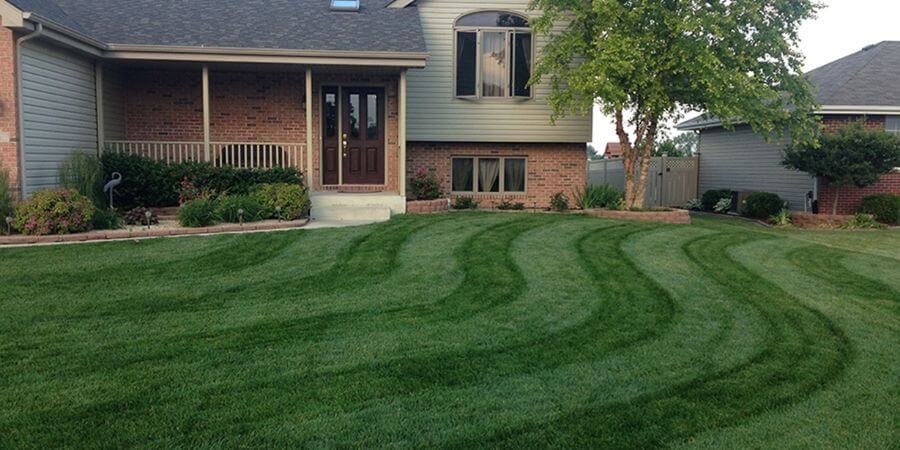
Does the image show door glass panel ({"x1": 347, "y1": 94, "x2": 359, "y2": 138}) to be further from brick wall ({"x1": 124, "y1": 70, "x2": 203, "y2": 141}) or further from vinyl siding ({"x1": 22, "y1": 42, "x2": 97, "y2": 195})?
vinyl siding ({"x1": 22, "y1": 42, "x2": 97, "y2": 195})

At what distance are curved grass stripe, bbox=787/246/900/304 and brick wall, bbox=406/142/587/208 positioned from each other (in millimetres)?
5821

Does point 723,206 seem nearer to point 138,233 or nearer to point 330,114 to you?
point 330,114

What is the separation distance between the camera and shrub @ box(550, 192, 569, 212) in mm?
15453

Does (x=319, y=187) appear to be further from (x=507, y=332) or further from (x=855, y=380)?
(x=855, y=380)

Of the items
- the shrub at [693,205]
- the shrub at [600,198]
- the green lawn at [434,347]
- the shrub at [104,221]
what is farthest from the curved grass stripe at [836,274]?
the shrub at [693,205]

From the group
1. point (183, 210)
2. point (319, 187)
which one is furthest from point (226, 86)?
point (183, 210)

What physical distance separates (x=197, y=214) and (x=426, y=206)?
4.76 meters

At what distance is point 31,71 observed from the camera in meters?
10.6

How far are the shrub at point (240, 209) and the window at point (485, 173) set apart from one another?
5.75 metres

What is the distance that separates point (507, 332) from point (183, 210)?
21.4 feet

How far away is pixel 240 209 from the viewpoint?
1052cm

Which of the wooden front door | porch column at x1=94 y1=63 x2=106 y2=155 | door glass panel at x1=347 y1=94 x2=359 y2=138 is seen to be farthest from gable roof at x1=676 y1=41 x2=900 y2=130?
porch column at x1=94 y1=63 x2=106 y2=155

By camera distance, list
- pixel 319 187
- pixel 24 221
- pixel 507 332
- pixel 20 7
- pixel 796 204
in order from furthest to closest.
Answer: pixel 796 204 < pixel 319 187 < pixel 20 7 < pixel 24 221 < pixel 507 332

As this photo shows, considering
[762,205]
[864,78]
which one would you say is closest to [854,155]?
[762,205]
